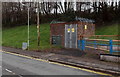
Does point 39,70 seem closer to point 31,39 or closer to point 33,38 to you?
point 31,39

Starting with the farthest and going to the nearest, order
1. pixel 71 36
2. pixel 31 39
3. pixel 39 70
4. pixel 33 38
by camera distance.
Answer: pixel 33 38, pixel 31 39, pixel 71 36, pixel 39 70

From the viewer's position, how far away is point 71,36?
16.8m

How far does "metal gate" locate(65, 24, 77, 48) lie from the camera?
16391 millimetres

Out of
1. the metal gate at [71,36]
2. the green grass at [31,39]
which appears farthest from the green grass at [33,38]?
the metal gate at [71,36]

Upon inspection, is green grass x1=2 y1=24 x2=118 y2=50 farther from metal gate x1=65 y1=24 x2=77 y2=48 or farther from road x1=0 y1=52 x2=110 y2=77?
road x1=0 y1=52 x2=110 y2=77

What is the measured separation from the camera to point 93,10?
143ft

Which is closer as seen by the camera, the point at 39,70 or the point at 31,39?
the point at 39,70

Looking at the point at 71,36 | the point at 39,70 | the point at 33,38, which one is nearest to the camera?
the point at 39,70

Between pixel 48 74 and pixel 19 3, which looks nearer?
pixel 48 74

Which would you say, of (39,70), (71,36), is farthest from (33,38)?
(39,70)

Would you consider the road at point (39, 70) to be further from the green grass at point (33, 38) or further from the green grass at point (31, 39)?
the green grass at point (31, 39)

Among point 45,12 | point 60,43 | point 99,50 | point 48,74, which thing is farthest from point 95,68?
point 45,12

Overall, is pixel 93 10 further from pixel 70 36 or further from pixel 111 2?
pixel 70 36

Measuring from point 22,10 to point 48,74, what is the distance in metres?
47.5
